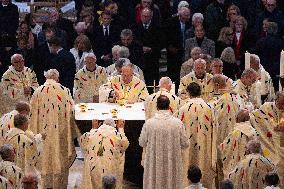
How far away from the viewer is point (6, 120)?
800 inches

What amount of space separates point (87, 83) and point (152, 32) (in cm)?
332

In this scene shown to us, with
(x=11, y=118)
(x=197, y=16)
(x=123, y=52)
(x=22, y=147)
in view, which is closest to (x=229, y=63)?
(x=197, y=16)

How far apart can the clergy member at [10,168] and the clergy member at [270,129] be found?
4749 millimetres

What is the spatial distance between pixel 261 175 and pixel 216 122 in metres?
2.33

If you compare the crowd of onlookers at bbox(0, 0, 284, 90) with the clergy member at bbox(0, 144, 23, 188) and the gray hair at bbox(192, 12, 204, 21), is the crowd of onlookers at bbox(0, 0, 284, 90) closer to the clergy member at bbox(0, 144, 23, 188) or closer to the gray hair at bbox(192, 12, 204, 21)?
the gray hair at bbox(192, 12, 204, 21)

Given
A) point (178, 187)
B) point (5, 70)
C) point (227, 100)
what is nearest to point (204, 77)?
point (227, 100)

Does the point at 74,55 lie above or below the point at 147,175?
above

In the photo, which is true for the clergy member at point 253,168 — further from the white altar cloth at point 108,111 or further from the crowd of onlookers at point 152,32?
the crowd of onlookers at point 152,32

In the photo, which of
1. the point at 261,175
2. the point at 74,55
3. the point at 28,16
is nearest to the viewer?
the point at 261,175

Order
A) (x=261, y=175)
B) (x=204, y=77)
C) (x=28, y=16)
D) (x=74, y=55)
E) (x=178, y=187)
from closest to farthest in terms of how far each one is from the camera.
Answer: (x=261, y=175) → (x=178, y=187) → (x=204, y=77) → (x=74, y=55) → (x=28, y=16)

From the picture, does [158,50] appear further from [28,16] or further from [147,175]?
[147,175]

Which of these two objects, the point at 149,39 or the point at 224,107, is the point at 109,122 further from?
the point at 149,39

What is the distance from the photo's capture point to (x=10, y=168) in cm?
1819

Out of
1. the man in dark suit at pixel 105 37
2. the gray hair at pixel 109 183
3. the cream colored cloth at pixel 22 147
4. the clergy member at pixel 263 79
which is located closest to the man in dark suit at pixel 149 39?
the man in dark suit at pixel 105 37
